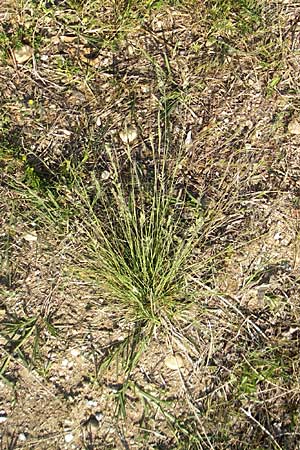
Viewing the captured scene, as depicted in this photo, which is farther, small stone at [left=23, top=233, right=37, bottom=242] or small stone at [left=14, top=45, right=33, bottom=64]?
small stone at [left=14, top=45, right=33, bottom=64]

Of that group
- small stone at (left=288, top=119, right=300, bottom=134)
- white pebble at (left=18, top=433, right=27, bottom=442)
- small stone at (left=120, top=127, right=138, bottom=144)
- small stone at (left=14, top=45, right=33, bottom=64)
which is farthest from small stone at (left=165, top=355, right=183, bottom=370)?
small stone at (left=14, top=45, right=33, bottom=64)

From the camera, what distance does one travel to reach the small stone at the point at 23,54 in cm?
294

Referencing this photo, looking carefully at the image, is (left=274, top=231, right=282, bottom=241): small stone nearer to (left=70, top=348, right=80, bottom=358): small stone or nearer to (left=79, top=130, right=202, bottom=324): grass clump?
(left=79, top=130, right=202, bottom=324): grass clump

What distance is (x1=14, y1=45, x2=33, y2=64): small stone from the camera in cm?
294

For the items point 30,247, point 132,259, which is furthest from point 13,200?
point 132,259

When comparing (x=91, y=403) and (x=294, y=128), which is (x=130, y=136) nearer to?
(x=294, y=128)

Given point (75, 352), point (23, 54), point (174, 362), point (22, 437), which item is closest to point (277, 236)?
point (174, 362)

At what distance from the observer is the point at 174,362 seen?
7.83 ft

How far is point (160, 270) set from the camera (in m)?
2.41

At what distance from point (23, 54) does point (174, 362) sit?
4.80ft

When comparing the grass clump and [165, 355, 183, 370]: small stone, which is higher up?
the grass clump

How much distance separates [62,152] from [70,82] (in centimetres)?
34

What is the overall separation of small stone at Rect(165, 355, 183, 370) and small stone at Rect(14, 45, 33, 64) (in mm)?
1420

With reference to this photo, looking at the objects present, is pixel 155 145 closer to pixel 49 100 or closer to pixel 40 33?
pixel 49 100
